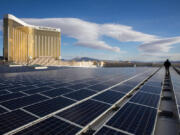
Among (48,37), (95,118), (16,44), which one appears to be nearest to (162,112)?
(95,118)

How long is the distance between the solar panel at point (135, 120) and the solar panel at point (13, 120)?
9.74 ft

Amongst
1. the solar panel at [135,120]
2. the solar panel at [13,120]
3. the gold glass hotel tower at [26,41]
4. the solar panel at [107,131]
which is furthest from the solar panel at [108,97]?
the gold glass hotel tower at [26,41]

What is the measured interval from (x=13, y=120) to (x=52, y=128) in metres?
1.50

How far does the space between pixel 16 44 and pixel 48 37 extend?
1102 inches

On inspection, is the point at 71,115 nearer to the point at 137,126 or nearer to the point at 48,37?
the point at 137,126

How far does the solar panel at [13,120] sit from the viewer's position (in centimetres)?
347

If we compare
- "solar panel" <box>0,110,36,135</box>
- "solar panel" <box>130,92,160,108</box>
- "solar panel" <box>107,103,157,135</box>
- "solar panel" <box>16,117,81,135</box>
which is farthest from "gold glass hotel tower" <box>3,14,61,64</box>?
"solar panel" <box>107,103,157,135</box>

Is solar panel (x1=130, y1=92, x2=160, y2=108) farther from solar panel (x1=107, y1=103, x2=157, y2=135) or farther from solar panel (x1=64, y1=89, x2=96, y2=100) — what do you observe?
solar panel (x1=64, y1=89, x2=96, y2=100)

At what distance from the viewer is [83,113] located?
4824 millimetres

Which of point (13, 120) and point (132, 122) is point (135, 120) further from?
point (13, 120)

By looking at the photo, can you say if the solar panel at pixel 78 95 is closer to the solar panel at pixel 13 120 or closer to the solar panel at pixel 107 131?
the solar panel at pixel 13 120

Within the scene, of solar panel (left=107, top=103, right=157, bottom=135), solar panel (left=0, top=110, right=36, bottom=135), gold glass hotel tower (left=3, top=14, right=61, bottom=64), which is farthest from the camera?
gold glass hotel tower (left=3, top=14, right=61, bottom=64)

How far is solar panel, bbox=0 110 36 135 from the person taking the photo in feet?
11.4

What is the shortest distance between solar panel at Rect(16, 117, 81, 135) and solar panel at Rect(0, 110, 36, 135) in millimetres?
444
